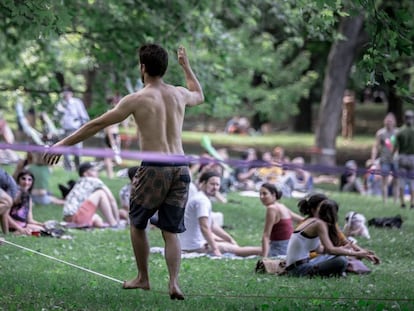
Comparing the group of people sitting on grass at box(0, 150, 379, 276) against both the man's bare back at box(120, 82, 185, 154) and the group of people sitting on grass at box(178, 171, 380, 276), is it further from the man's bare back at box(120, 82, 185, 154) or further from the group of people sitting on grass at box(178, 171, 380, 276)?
the man's bare back at box(120, 82, 185, 154)

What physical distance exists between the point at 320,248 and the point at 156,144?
146 inches

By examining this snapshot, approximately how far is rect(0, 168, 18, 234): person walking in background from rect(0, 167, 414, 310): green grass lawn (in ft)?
0.83

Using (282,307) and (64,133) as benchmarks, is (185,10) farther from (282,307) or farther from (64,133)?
(282,307)

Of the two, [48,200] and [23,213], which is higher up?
[23,213]

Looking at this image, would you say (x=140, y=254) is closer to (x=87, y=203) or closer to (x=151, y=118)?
(x=151, y=118)

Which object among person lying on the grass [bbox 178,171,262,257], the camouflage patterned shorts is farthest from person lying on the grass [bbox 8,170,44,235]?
the camouflage patterned shorts

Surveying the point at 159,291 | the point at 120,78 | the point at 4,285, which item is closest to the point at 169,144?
the point at 159,291

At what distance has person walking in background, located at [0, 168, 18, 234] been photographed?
11203mm

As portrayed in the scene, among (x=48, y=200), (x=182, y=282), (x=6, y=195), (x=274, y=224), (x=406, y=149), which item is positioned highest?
(x=406, y=149)

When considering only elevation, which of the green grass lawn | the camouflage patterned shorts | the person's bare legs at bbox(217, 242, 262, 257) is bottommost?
the person's bare legs at bbox(217, 242, 262, 257)

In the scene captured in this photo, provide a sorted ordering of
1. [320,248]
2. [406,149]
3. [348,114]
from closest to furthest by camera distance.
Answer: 1. [320,248]
2. [406,149]
3. [348,114]

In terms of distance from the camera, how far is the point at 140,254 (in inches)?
287

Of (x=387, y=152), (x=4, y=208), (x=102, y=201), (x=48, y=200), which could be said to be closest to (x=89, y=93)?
(x=48, y=200)

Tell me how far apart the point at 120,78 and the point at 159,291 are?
8.43 m
